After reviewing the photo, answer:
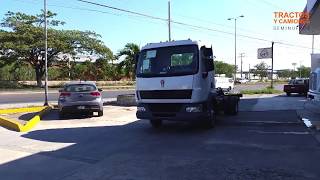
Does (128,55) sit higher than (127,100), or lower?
higher

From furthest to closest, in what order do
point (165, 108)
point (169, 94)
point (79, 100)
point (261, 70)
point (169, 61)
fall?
point (261, 70) < point (79, 100) < point (169, 61) < point (165, 108) < point (169, 94)

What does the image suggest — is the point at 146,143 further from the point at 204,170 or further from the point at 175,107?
the point at 204,170

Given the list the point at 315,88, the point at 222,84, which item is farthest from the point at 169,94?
the point at 222,84

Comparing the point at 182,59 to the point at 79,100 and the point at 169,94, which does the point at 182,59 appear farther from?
the point at 79,100

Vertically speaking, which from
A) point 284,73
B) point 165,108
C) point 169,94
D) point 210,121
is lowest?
point 210,121

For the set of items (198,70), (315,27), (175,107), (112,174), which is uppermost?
(315,27)

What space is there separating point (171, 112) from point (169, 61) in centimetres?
155

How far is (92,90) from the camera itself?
782 inches

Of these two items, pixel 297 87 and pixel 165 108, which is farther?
pixel 297 87

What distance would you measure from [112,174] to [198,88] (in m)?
5.68

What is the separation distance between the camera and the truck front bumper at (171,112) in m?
13.7

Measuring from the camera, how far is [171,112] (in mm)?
13867

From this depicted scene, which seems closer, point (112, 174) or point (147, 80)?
point (112, 174)

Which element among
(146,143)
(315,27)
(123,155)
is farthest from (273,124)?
(315,27)
